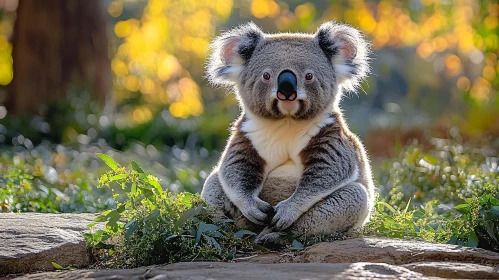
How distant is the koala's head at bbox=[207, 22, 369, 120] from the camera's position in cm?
405

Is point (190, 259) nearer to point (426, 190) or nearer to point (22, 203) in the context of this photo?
point (22, 203)

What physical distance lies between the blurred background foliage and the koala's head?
1987mm

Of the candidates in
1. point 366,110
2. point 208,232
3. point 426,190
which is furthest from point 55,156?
point 366,110

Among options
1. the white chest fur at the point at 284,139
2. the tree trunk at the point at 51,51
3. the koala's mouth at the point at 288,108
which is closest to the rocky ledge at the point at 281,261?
the white chest fur at the point at 284,139

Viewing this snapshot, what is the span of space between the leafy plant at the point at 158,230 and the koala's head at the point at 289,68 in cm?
72

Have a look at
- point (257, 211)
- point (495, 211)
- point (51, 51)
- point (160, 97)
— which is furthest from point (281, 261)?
point (160, 97)

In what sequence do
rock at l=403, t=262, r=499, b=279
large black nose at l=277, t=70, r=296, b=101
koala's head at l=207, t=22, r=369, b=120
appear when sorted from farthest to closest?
1. koala's head at l=207, t=22, r=369, b=120
2. large black nose at l=277, t=70, r=296, b=101
3. rock at l=403, t=262, r=499, b=279

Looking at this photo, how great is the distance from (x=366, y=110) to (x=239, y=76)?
42.2ft

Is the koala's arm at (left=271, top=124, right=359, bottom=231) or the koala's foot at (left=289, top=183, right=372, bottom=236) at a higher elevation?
the koala's arm at (left=271, top=124, right=359, bottom=231)

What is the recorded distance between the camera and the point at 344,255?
371 cm

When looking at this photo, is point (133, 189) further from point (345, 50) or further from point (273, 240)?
point (345, 50)

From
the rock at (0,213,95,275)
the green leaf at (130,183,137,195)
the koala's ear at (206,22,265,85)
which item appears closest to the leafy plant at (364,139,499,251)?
the koala's ear at (206,22,265,85)

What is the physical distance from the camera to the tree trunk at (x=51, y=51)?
443 inches

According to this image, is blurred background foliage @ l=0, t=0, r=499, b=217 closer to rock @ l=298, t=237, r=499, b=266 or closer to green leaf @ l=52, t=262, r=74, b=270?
green leaf @ l=52, t=262, r=74, b=270
